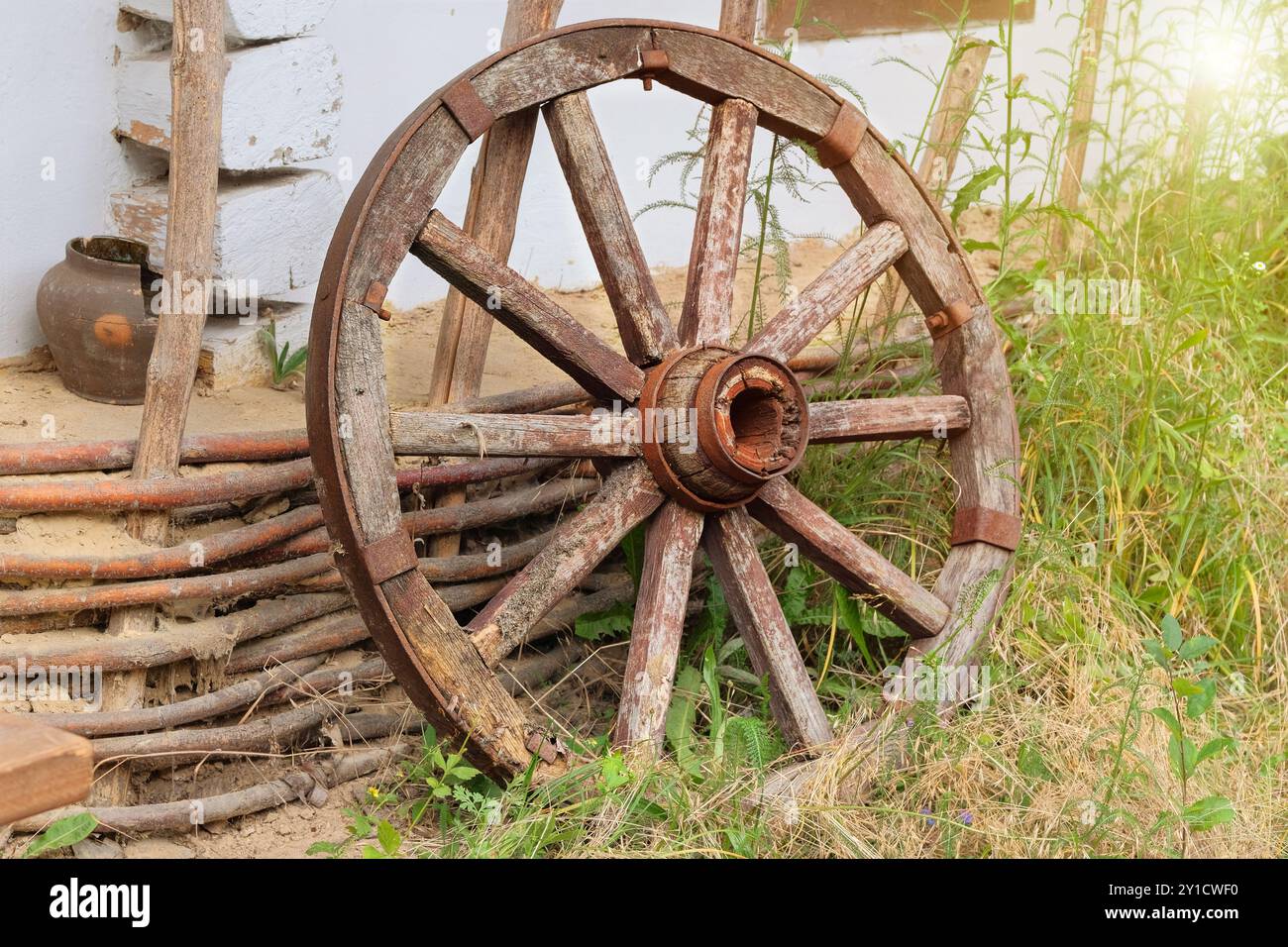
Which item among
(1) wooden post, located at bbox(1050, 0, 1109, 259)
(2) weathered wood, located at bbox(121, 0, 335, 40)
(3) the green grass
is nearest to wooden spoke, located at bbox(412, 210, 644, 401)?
(3) the green grass

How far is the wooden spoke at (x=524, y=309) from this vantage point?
2619 mm

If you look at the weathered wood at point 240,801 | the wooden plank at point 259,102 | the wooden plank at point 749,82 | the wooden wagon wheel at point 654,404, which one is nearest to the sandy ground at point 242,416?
the weathered wood at point 240,801

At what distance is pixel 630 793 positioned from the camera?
2.58 meters

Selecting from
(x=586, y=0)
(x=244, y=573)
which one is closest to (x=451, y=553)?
(x=244, y=573)

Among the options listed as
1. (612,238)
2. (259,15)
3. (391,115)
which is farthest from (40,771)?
(391,115)

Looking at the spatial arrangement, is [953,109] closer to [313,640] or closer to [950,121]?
[950,121]

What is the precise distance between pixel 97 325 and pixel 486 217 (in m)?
1.04

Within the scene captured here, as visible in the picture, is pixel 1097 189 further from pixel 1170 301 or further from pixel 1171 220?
pixel 1170 301

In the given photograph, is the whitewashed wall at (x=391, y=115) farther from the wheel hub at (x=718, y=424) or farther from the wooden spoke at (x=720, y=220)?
the wheel hub at (x=718, y=424)

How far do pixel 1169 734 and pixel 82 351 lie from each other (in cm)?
283

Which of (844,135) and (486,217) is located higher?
(844,135)

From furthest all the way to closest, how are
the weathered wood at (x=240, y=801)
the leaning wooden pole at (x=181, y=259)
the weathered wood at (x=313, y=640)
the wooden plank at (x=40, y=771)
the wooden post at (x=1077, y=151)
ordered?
the wooden post at (x=1077, y=151)
the weathered wood at (x=313, y=640)
the leaning wooden pole at (x=181, y=259)
the weathered wood at (x=240, y=801)
the wooden plank at (x=40, y=771)

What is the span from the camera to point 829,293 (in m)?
3.13

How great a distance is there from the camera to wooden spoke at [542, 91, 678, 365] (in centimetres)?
283
